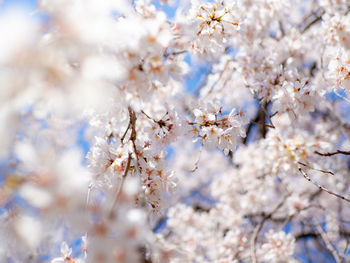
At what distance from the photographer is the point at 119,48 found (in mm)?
971

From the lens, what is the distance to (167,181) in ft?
5.32

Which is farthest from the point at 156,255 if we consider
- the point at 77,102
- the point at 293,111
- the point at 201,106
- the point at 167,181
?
the point at 293,111

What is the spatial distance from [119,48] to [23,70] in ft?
1.13

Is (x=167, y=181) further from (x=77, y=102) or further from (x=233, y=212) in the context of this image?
(x=233, y=212)

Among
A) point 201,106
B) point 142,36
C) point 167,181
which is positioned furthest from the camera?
point 201,106

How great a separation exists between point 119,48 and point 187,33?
1.85 ft

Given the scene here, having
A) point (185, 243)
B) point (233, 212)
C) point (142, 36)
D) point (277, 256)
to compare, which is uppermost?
point (142, 36)

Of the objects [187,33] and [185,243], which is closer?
[187,33]

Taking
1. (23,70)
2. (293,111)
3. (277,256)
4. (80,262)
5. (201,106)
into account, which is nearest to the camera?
(23,70)

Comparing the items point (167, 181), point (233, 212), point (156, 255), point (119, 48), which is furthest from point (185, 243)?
point (119, 48)

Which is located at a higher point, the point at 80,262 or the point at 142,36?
the point at 142,36

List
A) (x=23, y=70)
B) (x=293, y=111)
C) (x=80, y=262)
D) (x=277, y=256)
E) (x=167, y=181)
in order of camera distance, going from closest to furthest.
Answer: (x=23, y=70)
(x=80, y=262)
(x=167, y=181)
(x=293, y=111)
(x=277, y=256)

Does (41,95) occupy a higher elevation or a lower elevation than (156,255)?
higher

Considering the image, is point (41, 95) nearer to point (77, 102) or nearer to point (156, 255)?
point (77, 102)
